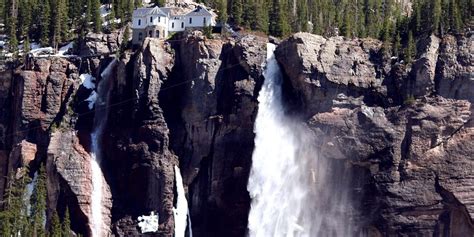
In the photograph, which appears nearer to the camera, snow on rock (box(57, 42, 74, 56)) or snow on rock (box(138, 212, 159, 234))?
snow on rock (box(138, 212, 159, 234))

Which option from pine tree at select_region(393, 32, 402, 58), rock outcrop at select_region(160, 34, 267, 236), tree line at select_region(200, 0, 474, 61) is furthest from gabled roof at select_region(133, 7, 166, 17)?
pine tree at select_region(393, 32, 402, 58)

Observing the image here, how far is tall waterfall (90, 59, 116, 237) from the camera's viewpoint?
105m

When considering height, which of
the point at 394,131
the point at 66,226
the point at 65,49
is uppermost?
the point at 65,49

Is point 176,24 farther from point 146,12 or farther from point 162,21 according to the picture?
point 146,12

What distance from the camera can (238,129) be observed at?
105500 mm

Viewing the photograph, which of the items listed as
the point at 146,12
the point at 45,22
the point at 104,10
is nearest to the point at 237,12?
the point at 146,12

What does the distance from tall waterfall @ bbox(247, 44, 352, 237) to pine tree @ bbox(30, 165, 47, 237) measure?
20.0m

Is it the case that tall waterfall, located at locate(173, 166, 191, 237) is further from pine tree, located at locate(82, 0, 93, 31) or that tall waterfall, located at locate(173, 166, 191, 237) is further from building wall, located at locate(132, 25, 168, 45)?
pine tree, located at locate(82, 0, 93, 31)

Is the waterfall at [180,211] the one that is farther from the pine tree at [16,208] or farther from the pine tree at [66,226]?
the pine tree at [16,208]

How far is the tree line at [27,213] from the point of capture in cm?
9850

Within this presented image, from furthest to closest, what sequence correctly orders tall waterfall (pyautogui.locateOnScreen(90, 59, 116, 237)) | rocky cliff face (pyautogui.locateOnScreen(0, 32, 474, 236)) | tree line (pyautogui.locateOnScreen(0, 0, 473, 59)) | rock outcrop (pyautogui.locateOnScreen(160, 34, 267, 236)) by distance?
tree line (pyautogui.locateOnScreen(0, 0, 473, 59)) < tall waterfall (pyautogui.locateOnScreen(90, 59, 116, 237)) < rock outcrop (pyautogui.locateOnScreen(160, 34, 267, 236)) < rocky cliff face (pyautogui.locateOnScreen(0, 32, 474, 236))

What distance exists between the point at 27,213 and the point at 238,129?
2214 centimetres

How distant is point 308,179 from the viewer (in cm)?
10394

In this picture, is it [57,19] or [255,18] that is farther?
[57,19]
